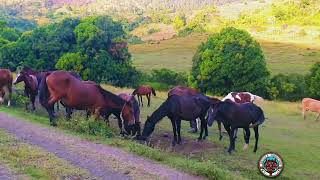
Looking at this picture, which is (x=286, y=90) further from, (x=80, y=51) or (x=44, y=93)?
(x=44, y=93)

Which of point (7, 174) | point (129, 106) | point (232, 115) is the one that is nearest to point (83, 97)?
point (129, 106)

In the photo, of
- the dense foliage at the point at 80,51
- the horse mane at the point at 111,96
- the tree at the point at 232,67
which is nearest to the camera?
the horse mane at the point at 111,96

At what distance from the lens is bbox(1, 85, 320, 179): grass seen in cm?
1120

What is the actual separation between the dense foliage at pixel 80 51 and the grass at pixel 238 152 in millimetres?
15284

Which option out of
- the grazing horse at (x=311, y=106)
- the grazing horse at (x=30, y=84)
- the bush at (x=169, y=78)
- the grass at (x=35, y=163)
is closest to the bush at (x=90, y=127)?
the grass at (x=35, y=163)

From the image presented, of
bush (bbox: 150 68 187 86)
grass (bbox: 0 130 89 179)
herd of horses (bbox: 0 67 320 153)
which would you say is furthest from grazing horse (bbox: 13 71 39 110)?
bush (bbox: 150 68 187 86)

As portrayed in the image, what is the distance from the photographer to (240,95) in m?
20.8

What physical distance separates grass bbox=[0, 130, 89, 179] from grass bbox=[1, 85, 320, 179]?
7.91ft

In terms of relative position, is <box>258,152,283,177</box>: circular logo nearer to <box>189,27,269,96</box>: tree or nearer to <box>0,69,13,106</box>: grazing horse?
<box>0,69,13,106</box>: grazing horse

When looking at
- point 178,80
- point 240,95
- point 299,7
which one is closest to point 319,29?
point 299,7

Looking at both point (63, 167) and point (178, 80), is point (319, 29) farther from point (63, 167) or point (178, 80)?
point (63, 167)

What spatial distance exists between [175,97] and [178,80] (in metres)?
31.4

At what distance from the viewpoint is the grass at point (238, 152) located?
36.8 ft

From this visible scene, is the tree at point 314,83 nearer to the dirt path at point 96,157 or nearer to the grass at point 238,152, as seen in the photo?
the grass at point 238,152
